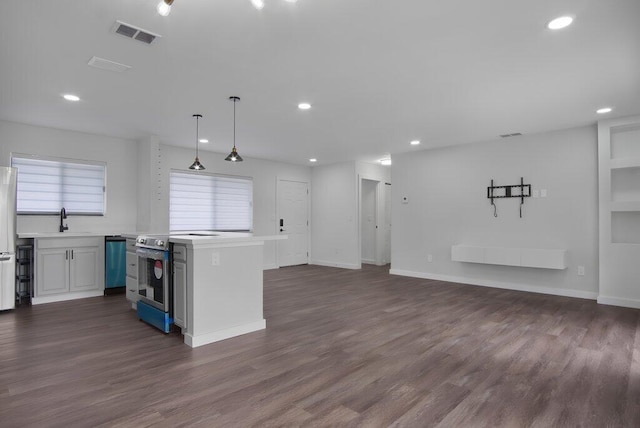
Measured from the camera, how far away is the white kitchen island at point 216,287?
327 centimetres

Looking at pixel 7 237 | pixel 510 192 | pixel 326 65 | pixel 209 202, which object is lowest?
pixel 7 237

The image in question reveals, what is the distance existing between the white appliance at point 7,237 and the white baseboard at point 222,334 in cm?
287

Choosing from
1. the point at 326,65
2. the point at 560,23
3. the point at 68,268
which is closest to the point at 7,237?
the point at 68,268

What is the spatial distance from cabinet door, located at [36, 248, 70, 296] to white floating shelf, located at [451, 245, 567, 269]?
6.13m

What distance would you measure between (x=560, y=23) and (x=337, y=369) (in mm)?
3012

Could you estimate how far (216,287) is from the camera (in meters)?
3.40

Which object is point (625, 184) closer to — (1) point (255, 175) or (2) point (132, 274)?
(1) point (255, 175)

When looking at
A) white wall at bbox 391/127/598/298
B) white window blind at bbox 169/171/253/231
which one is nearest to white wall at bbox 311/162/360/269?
white wall at bbox 391/127/598/298

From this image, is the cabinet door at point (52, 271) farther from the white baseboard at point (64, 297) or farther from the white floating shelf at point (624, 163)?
the white floating shelf at point (624, 163)

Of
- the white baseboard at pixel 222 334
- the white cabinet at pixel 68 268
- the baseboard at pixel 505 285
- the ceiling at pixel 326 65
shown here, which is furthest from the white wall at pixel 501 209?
the white cabinet at pixel 68 268

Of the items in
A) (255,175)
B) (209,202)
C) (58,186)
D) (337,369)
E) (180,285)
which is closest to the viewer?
(337,369)

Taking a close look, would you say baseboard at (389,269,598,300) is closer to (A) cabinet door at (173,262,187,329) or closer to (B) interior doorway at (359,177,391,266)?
(B) interior doorway at (359,177,391,266)

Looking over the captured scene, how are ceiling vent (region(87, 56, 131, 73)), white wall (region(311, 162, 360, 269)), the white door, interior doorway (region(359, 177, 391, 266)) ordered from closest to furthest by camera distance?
ceiling vent (region(87, 56, 131, 73)) < white wall (region(311, 162, 360, 269)) < the white door < interior doorway (region(359, 177, 391, 266))

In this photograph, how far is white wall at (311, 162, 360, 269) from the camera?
26.5 ft
